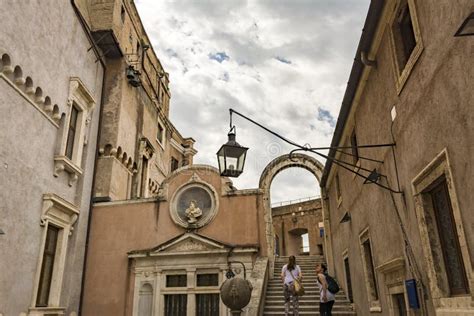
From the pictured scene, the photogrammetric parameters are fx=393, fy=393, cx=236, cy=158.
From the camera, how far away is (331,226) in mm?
15695

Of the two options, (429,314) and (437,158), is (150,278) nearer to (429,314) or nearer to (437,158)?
(429,314)

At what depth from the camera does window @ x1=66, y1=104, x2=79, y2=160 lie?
13.8m

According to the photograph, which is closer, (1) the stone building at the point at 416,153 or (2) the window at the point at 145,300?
(1) the stone building at the point at 416,153

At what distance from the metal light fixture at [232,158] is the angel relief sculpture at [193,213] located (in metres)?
8.55

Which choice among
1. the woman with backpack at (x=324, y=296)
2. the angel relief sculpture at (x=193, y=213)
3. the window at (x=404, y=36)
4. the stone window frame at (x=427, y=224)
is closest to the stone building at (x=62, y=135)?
the angel relief sculpture at (x=193, y=213)

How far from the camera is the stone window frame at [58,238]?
1156cm

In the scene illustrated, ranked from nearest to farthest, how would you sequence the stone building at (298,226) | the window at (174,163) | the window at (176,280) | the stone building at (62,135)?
the stone building at (62,135)
the window at (176,280)
the window at (174,163)
the stone building at (298,226)

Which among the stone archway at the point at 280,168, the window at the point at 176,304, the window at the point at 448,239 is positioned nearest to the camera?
the window at the point at 448,239

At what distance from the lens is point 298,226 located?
30391 mm

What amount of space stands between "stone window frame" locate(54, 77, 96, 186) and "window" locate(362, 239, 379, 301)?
375 inches

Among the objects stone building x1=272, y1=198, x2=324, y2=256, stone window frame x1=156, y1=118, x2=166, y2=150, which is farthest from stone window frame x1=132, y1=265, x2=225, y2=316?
stone building x1=272, y1=198, x2=324, y2=256

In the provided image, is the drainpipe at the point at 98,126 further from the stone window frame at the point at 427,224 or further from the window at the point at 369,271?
the stone window frame at the point at 427,224

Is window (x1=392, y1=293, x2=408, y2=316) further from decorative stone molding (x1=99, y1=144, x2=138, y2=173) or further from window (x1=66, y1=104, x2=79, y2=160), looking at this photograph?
decorative stone molding (x1=99, y1=144, x2=138, y2=173)

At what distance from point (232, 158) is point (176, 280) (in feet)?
30.3
